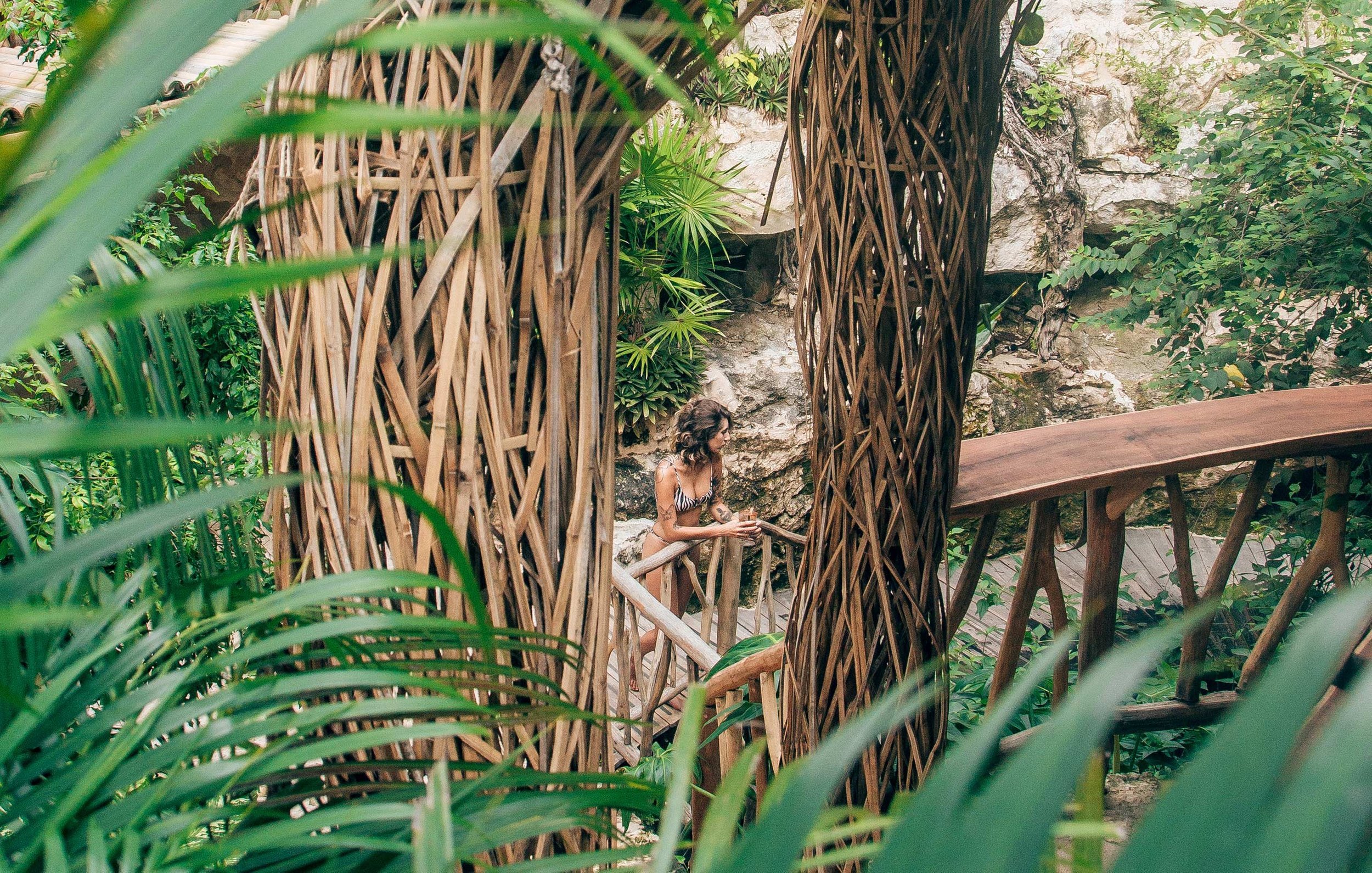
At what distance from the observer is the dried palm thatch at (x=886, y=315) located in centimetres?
138

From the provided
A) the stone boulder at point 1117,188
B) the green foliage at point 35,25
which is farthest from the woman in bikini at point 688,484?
the stone boulder at point 1117,188

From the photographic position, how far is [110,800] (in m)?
0.46

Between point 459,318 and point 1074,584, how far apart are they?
225 inches

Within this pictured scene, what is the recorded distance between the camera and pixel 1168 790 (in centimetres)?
18

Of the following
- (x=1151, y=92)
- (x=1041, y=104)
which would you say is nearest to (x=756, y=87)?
(x=1041, y=104)

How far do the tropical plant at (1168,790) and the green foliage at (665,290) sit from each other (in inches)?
261

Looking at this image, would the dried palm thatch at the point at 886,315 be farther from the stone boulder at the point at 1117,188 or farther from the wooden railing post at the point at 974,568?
the stone boulder at the point at 1117,188

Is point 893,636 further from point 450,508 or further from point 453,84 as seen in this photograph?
point 453,84

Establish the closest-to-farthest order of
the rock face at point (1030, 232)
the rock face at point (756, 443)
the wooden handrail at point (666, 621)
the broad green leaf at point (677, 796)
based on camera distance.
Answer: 1. the broad green leaf at point (677, 796)
2. the wooden handrail at point (666, 621)
3. the rock face at point (756, 443)
4. the rock face at point (1030, 232)

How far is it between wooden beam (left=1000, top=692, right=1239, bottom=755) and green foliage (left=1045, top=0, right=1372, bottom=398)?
4.78 ft

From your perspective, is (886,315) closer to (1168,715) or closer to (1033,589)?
(1033,589)

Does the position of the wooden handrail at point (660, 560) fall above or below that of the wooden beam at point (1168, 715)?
above

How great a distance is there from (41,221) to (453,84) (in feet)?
1.57

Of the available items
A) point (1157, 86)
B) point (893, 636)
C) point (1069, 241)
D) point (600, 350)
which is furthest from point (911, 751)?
point (1157, 86)
